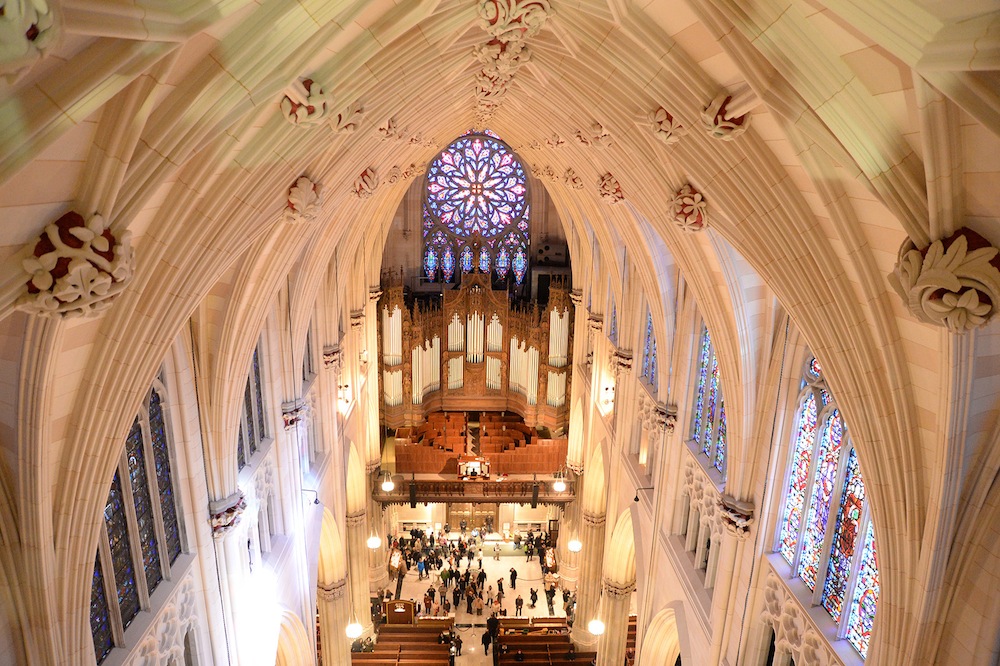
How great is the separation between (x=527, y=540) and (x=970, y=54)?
24484mm

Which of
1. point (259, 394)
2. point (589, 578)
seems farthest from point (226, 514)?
point (589, 578)

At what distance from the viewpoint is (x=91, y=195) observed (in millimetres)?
4535

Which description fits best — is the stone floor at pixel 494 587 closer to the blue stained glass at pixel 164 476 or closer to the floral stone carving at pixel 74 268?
the blue stained glass at pixel 164 476

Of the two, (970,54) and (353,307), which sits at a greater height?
(970,54)

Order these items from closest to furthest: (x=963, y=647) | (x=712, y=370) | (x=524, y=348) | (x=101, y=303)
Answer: (x=101, y=303)
(x=963, y=647)
(x=712, y=370)
(x=524, y=348)

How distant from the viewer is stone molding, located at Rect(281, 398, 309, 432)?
12.6m

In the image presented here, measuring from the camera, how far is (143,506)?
7.94 metres

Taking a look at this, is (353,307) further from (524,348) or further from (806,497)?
(806,497)

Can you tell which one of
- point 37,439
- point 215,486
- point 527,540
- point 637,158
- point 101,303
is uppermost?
point 637,158

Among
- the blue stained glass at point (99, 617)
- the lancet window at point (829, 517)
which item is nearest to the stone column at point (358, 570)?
the blue stained glass at point (99, 617)

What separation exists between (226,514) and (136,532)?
67.1 inches

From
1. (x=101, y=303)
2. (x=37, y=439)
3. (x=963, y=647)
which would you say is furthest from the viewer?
(x=963, y=647)

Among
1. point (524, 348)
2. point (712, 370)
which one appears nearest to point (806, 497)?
point (712, 370)

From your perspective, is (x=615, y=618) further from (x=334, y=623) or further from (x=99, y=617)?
(x=99, y=617)
